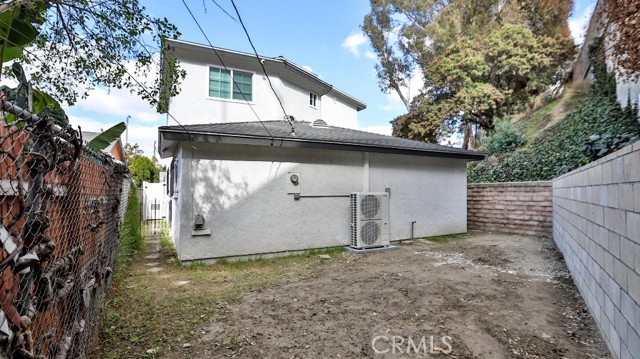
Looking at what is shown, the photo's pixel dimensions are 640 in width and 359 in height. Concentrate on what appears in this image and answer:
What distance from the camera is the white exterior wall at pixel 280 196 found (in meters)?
5.83

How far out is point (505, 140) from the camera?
14.4 m

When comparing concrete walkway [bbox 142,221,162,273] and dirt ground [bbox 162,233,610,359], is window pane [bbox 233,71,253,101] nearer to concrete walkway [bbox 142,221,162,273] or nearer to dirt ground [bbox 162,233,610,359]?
concrete walkway [bbox 142,221,162,273]

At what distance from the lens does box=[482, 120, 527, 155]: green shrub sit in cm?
1430

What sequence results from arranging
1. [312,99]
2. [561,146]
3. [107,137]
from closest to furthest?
1. [107,137]
2. [561,146]
3. [312,99]

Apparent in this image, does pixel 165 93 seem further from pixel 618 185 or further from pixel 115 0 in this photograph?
pixel 618 185

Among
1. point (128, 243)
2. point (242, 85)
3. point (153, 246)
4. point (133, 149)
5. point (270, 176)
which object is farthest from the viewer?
point (133, 149)

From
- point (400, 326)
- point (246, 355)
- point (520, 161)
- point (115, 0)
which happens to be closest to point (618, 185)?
point (400, 326)

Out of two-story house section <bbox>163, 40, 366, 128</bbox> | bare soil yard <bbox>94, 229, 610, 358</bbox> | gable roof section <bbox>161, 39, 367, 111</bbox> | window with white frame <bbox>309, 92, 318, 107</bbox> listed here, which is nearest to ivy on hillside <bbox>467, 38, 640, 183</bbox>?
bare soil yard <bbox>94, 229, 610, 358</bbox>

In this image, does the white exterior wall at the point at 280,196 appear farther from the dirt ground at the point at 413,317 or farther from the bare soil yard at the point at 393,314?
the dirt ground at the point at 413,317

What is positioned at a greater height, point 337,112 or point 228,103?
point 337,112

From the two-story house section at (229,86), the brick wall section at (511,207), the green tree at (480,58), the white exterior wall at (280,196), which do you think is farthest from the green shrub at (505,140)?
the two-story house section at (229,86)

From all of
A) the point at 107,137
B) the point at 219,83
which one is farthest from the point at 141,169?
the point at 107,137

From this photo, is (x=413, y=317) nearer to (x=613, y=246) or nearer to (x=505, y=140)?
(x=613, y=246)

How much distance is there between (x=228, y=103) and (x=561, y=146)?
11.8 metres
